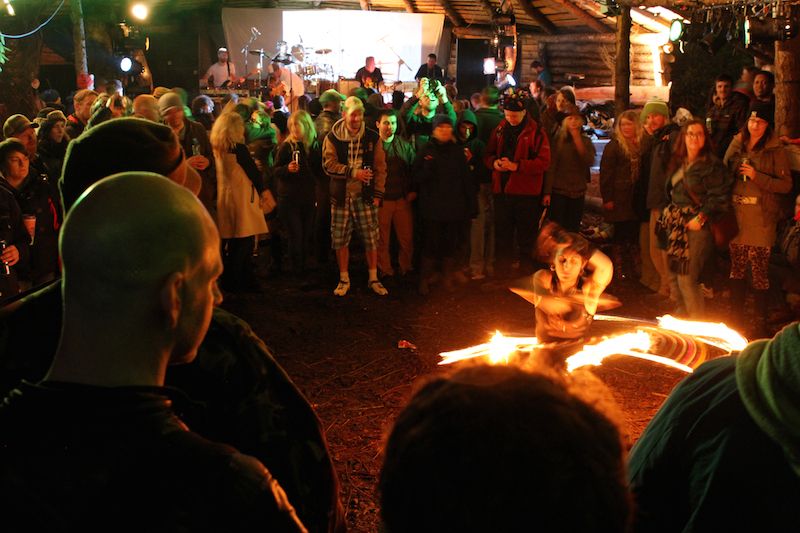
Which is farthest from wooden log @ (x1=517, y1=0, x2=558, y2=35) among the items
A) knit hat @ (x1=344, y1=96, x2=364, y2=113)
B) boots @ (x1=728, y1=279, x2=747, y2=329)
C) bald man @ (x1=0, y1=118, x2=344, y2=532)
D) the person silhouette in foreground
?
the person silhouette in foreground

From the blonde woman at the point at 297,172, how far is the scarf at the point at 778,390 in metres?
8.98

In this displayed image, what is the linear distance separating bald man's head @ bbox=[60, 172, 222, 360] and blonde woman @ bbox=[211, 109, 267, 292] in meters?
7.71

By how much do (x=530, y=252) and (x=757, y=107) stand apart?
10.8 ft

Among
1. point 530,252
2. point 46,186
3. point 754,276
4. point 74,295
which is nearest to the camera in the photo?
point 74,295

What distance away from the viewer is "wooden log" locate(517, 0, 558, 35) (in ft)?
71.9

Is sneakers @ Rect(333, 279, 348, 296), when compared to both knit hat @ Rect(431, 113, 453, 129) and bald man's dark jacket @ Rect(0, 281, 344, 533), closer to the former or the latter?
knit hat @ Rect(431, 113, 453, 129)

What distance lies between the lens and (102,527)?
1462 millimetres

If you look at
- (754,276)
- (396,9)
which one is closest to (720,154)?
(754,276)

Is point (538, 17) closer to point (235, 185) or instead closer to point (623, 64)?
point (623, 64)

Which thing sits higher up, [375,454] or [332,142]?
[332,142]

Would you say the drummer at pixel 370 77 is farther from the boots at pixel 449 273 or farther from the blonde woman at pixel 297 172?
the boots at pixel 449 273

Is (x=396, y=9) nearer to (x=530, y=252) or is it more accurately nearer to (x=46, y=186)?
(x=530, y=252)

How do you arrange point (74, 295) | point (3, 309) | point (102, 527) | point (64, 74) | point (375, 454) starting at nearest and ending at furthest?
point (102, 527)
point (74, 295)
point (3, 309)
point (375, 454)
point (64, 74)

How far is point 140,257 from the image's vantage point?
5.32 feet
